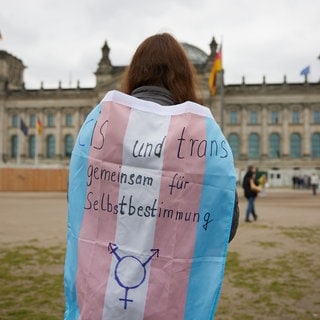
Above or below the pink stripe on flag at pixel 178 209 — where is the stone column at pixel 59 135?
above

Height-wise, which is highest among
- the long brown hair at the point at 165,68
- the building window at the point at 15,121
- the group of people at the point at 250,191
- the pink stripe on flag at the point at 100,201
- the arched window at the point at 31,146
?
the building window at the point at 15,121

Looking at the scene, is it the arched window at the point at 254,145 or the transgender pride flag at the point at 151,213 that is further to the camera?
the arched window at the point at 254,145

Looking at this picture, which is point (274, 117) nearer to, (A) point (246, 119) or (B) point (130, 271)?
(A) point (246, 119)

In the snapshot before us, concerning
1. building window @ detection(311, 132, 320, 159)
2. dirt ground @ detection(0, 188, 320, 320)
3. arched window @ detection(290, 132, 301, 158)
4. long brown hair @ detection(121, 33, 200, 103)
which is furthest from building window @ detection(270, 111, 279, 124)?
long brown hair @ detection(121, 33, 200, 103)

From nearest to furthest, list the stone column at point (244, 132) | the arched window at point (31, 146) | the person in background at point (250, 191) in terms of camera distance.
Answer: the person in background at point (250, 191)
the stone column at point (244, 132)
the arched window at point (31, 146)

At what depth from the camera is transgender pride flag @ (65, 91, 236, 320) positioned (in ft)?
6.68

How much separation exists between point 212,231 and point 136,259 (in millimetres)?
376

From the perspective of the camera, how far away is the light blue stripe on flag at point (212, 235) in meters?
2.07

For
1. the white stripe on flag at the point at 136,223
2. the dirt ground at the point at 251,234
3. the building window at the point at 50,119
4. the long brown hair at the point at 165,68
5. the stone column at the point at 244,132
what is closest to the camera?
the white stripe on flag at the point at 136,223

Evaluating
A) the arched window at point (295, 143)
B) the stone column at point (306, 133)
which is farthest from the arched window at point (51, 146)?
the stone column at point (306, 133)

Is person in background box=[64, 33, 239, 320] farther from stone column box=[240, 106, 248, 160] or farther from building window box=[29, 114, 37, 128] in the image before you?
building window box=[29, 114, 37, 128]

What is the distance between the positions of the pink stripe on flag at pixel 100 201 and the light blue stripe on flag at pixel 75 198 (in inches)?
1.2

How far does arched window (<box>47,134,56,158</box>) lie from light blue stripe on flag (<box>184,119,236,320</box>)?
67240 millimetres

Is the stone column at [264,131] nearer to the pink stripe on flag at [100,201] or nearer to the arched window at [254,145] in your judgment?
the arched window at [254,145]
